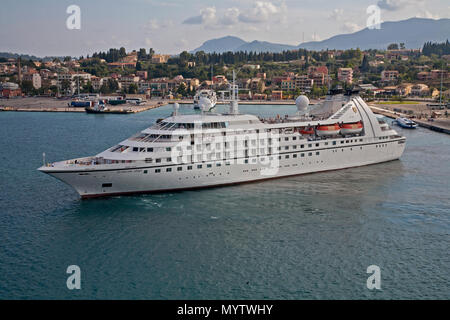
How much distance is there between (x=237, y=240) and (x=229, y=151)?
32.7ft

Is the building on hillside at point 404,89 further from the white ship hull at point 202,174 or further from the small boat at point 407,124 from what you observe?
the white ship hull at point 202,174

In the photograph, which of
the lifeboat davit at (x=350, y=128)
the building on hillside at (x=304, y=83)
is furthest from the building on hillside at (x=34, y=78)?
the lifeboat davit at (x=350, y=128)

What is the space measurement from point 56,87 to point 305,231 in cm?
14954

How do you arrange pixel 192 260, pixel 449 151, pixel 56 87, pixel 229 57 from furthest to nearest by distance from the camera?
pixel 229 57, pixel 56 87, pixel 449 151, pixel 192 260

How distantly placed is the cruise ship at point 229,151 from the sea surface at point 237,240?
1.11 metres

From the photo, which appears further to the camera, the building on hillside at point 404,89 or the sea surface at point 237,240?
the building on hillside at point 404,89

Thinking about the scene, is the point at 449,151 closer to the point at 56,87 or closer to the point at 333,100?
the point at 333,100

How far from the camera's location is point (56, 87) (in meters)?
153

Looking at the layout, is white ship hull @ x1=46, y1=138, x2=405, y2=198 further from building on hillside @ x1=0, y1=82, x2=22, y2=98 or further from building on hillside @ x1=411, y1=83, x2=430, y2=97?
building on hillside @ x1=0, y1=82, x2=22, y2=98

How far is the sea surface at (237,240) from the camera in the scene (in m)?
17.6

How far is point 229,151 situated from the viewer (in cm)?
3053

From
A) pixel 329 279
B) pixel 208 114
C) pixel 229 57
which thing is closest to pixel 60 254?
pixel 329 279

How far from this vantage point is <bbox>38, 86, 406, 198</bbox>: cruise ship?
2755 cm

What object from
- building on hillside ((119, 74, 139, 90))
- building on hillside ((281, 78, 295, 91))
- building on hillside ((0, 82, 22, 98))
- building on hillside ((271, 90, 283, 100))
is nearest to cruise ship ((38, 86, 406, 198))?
building on hillside ((271, 90, 283, 100))
